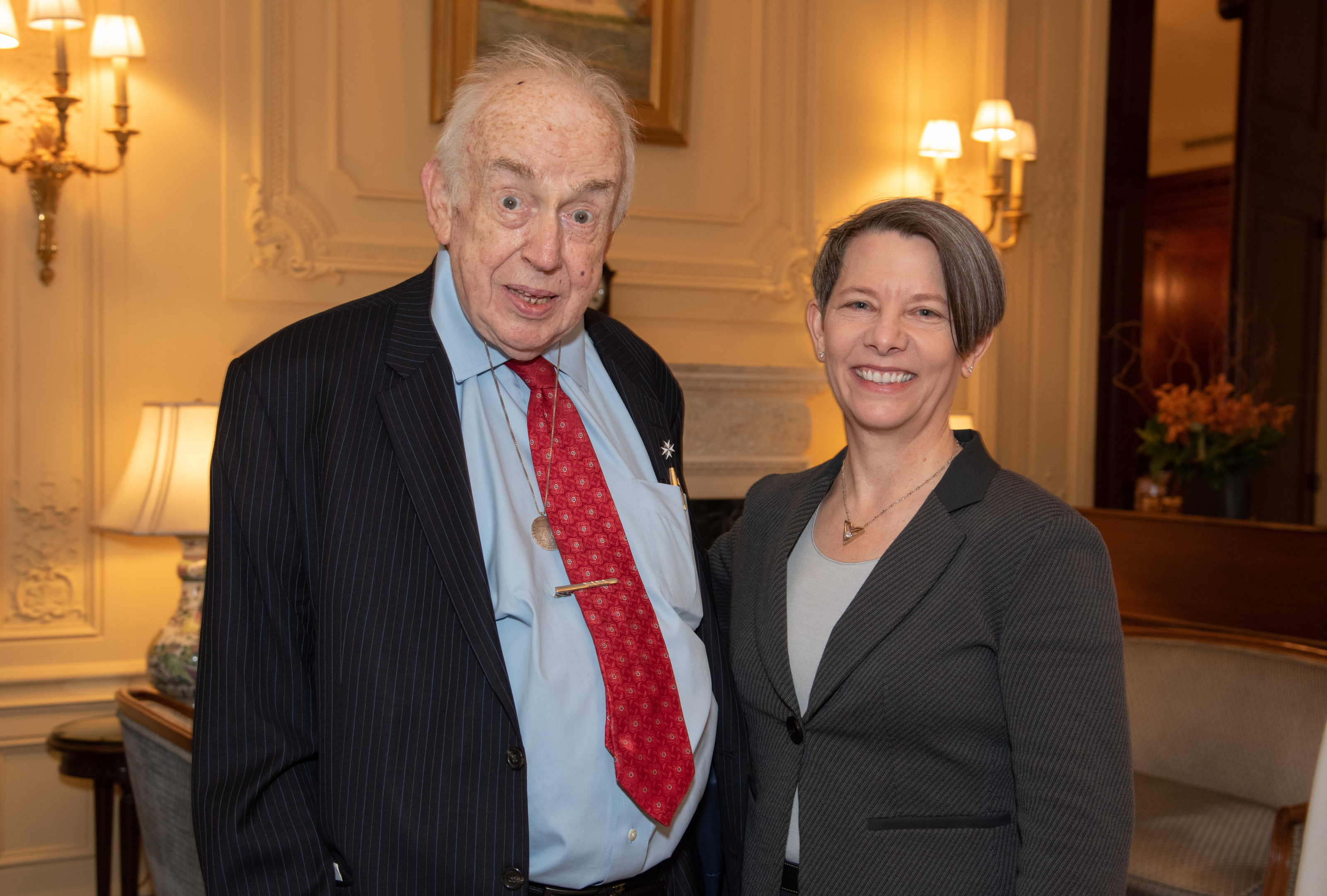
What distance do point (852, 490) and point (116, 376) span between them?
2.86 metres

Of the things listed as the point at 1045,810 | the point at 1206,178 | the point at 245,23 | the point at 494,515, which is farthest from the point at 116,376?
the point at 1206,178

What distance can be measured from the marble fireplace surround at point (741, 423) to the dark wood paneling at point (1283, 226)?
2.32 meters

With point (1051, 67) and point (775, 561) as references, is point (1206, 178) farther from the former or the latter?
point (775, 561)

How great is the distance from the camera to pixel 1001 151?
4.68 metres

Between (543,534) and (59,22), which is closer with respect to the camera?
(543,534)

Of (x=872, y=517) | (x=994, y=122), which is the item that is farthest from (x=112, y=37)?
(x=994, y=122)

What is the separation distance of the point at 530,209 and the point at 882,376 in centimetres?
55

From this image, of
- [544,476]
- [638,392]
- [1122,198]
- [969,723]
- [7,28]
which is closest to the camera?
[969,723]

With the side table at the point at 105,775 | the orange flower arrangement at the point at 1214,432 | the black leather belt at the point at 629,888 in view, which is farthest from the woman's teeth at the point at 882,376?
the orange flower arrangement at the point at 1214,432

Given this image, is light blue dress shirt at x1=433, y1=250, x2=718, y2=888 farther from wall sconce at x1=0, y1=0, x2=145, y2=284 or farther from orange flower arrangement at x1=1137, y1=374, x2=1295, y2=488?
orange flower arrangement at x1=1137, y1=374, x2=1295, y2=488

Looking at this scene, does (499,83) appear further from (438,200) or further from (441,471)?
(441,471)

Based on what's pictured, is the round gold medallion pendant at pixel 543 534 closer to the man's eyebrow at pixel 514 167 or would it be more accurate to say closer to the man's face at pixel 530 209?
the man's face at pixel 530 209

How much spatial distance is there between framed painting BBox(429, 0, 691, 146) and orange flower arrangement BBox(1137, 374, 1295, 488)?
2.32 meters

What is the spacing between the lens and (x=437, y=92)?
12.9 ft
